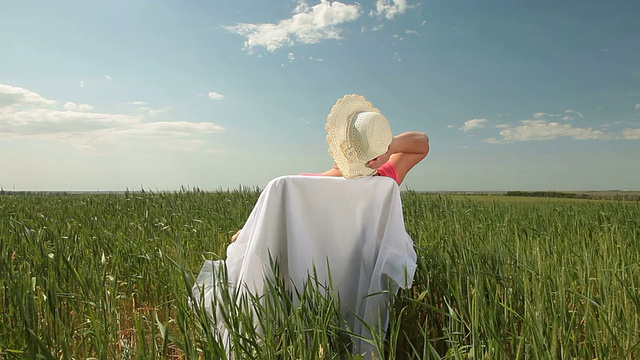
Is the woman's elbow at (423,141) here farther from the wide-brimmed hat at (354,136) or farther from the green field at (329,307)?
the green field at (329,307)

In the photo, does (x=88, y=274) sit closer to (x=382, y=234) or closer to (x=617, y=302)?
(x=382, y=234)

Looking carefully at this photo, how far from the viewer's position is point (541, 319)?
6.08ft

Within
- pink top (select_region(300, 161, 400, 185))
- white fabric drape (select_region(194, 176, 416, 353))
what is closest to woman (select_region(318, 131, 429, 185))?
pink top (select_region(300, 161, 400, 185))

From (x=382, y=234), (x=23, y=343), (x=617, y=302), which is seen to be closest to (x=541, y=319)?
(x=617, y=302)

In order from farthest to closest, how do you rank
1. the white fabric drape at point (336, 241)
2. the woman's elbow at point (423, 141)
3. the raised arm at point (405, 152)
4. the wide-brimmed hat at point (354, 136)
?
the woman's elbow at point (423, 141)
the raised arm at point (405, 152)
the wide-brimmed hat at point (354, 136)
the white fabric drape at point (336, 241)

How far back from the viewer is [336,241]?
8.23ft

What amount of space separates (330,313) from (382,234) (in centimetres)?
72

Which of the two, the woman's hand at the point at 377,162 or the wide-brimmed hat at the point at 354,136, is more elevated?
the wide-brimmed hat at the point at 354,136

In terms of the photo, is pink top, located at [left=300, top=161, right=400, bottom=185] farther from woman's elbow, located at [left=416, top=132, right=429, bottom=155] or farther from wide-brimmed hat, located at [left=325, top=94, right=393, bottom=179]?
wide-brimmed hat, located at [left=325, top=94, right=393, bottom=179]

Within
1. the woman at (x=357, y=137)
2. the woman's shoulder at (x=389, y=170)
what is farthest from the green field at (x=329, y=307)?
the woman at (x=357, y=137)

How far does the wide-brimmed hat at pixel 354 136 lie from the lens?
8.18 feet

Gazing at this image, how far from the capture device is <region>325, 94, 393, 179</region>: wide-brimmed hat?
2.49 meters

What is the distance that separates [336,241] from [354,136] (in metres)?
0.56

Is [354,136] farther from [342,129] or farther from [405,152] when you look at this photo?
[405,152]
